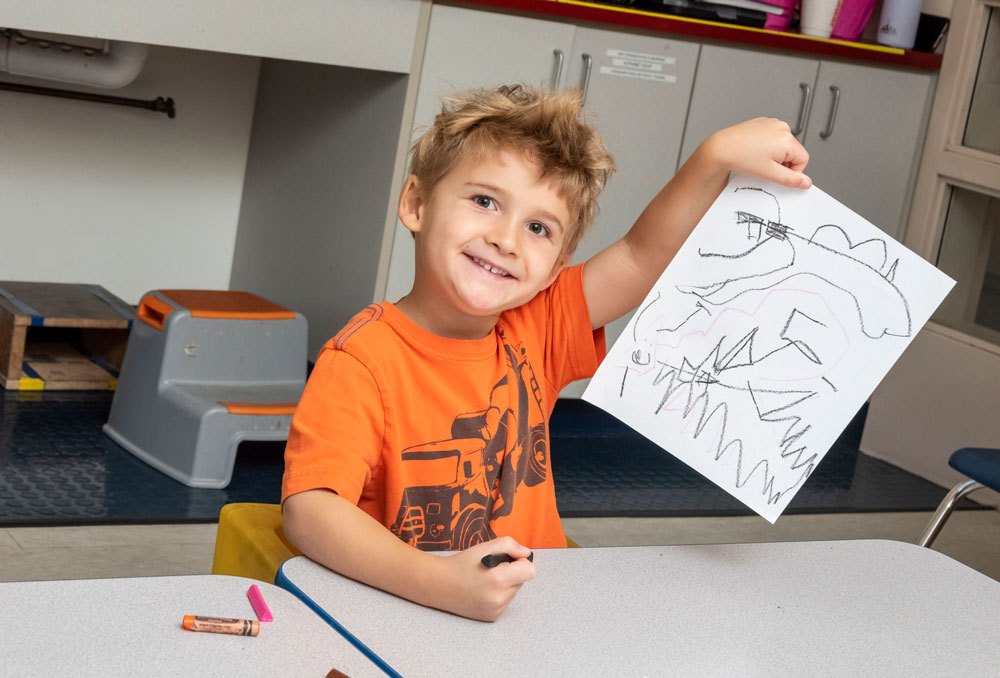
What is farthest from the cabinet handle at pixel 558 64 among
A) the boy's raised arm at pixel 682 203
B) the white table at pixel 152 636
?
the white table at pixel 152 636

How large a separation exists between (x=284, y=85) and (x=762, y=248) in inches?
88.0

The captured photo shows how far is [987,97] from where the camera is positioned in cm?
303

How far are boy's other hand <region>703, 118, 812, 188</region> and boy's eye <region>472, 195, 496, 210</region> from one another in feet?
0.65

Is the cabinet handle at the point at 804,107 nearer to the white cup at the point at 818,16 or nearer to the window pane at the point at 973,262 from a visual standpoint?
the white cup at the point at 818,16

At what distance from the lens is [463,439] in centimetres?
104

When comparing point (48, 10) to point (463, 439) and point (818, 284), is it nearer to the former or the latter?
point (463, 439)

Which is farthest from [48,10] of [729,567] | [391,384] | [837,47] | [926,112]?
[926,112]

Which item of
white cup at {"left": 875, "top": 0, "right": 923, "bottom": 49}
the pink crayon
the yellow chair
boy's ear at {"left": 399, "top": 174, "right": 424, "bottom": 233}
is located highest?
white cup at {"left": 875, "top": 0, "right": 923, "bottom": 49}

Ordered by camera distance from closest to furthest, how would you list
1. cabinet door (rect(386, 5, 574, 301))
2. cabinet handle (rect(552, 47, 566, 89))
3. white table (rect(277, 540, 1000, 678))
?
white table (rect(277, 540, 1000, 678)), cabinet door (rect(386, 5, 574, 301)), cabinet handle (rect(552, 47, 566, 89))

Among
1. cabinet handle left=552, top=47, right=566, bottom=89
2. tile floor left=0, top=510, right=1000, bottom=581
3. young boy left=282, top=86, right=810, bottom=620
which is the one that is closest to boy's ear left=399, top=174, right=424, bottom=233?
young boy left=282, top=86, right=810, bottom=620

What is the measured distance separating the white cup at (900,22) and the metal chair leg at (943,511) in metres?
1.63

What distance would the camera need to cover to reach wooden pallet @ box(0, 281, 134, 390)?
2469 millimetres

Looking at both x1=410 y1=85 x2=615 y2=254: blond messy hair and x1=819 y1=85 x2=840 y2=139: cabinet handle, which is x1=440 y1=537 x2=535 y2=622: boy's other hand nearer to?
x1=410 y1=85 x2=615 y2=254: blond messy hair

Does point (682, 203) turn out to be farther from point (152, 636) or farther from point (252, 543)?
point (152, 636)
